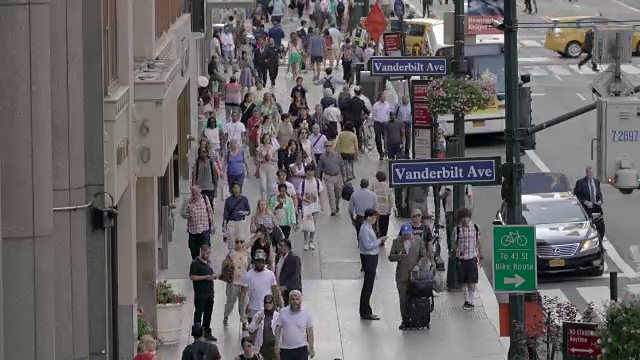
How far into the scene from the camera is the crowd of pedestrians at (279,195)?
75.0 ft

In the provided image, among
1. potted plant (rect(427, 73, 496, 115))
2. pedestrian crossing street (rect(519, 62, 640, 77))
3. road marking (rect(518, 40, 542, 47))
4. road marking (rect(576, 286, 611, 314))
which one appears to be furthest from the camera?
road marking (rect(518, 40, 542, 47))

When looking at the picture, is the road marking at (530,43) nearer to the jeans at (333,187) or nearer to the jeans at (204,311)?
the jeans at (333,187)

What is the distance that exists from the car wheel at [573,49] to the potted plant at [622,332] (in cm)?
4511

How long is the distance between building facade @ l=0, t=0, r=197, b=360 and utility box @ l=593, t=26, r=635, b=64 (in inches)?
210

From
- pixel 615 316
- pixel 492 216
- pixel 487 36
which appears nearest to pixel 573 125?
pixel 487 36

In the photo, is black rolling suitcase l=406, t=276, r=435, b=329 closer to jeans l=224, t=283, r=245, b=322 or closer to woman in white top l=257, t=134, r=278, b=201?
jeans l=224, t=283, r=245, b=322

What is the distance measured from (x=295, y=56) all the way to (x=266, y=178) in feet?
67.6

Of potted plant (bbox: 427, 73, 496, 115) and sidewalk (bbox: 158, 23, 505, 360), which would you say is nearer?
sidewalk (bbox: 158, 23, 505, 360)

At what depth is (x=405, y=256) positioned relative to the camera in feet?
82.4

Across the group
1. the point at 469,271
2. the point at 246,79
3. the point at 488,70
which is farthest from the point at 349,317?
the point at 246,79

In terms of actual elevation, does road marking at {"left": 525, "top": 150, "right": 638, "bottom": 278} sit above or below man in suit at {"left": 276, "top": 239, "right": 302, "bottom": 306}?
below

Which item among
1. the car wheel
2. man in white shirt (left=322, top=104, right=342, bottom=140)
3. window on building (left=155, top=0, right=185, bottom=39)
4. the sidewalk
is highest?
window on building (left=155, top=0, right=185, bottom=39)

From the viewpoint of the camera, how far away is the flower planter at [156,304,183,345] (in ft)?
78.6

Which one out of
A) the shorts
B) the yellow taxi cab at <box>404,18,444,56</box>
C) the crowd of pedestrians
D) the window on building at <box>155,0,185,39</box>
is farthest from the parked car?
the yellow taxi cab at <box>404,18,444,56</box>
